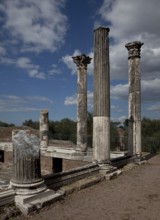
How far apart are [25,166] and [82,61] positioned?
9.67m

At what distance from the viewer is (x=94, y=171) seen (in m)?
8.95

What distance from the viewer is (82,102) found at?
14750 millimetres

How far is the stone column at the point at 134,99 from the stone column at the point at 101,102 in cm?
365

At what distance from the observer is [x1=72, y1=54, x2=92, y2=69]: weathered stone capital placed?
1457 centimetres

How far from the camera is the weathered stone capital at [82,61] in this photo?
1457cm

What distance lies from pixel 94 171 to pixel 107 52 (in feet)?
15.0

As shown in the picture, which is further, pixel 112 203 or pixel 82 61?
pixel 82 61

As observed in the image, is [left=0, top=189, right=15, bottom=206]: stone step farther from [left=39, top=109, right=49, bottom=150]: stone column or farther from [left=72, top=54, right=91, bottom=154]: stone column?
[left=39, top=109, right=49, bottom=150]: stone column

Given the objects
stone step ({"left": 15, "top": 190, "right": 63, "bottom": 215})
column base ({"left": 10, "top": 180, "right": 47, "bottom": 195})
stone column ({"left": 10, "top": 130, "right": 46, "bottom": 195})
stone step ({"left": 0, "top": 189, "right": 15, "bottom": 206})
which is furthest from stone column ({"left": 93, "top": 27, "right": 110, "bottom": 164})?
stone step ({"left": 0, "top": 189, "right": 15, "bottom": 206})

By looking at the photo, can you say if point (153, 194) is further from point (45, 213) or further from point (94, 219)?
point (45, 213)

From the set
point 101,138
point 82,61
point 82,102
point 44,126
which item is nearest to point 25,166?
point 101,138

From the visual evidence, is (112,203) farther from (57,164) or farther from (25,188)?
(57,164)

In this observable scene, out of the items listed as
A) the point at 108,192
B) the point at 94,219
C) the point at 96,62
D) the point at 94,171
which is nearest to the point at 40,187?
the point at 94,219

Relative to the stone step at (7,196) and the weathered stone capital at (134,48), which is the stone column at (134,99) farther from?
the stone step at (7,196)
